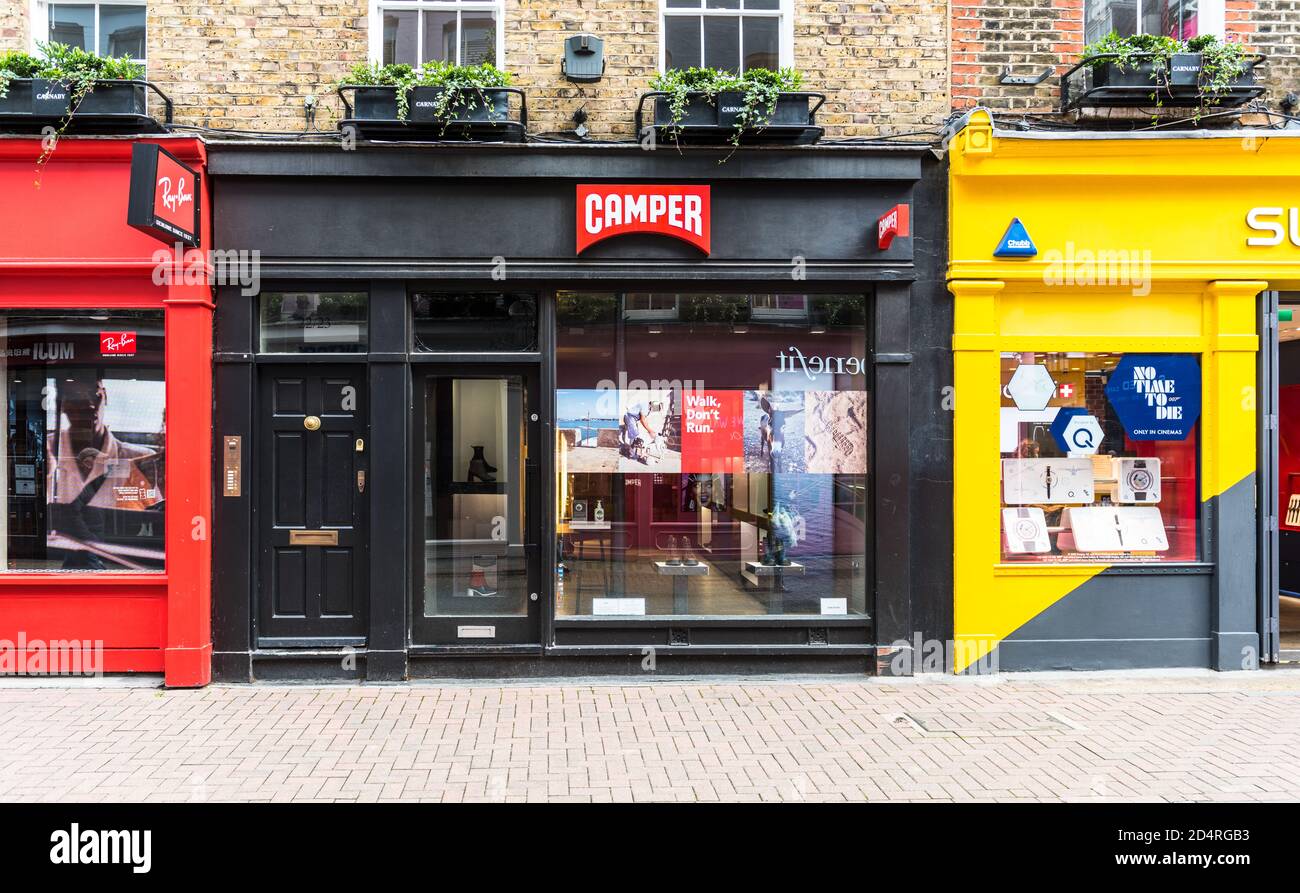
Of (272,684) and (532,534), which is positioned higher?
(532,534)

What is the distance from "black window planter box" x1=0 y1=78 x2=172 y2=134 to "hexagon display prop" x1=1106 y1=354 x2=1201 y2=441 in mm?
8255

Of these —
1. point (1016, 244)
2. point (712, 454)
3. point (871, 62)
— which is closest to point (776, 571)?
point (712, 454)

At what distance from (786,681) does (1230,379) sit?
4.55m

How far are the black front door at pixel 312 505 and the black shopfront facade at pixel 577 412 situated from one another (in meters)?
0.02

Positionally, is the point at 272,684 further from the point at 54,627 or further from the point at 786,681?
the point at 786,681

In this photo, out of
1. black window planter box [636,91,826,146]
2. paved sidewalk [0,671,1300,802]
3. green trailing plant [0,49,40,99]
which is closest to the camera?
paved sidewalk [0,671,1300,802]

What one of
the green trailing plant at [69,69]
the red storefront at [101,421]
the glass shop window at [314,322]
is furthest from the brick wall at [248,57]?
the glass shop window at [314,322]

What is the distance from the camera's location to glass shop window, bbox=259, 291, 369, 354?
291 inches

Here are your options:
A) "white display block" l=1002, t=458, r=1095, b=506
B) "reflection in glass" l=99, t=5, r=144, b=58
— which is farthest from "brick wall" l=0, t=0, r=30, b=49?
"white display block" l=1002, t=458, r=1095, b=506

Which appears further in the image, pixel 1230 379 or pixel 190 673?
pixel 1230 379

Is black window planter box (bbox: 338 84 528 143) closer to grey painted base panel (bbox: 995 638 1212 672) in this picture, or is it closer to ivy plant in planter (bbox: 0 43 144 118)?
ivy plant in planter (bbox: 0 43 144 118)
